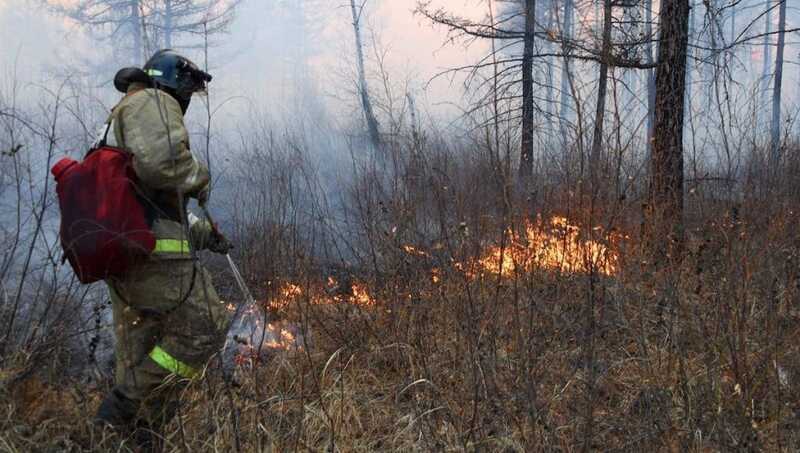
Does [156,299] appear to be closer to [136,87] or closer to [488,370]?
[136,87]

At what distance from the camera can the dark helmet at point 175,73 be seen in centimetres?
274

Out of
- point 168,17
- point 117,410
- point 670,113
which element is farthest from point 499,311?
point 168,17

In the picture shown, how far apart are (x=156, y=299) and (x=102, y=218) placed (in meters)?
0.41

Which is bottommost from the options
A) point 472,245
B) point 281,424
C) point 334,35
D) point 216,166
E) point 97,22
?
point 281,424

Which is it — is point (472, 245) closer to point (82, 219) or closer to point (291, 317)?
point (291, 317)

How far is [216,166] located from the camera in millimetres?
14562

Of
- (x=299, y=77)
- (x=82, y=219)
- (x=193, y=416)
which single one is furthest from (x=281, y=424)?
(x=299, y=77)

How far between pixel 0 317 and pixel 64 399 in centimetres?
67

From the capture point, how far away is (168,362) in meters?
2.55

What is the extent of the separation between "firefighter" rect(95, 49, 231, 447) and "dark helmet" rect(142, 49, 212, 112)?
50 millimetres

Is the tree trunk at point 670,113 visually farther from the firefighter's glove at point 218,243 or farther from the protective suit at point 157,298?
the protective suit at point 157,298

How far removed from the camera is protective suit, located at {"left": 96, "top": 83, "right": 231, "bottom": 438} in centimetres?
249

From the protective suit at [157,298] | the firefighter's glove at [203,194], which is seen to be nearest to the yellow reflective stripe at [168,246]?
the protective suit at [157,298]

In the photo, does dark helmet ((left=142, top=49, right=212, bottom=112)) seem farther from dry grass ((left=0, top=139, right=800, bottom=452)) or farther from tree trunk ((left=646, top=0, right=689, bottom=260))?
tree trunk ((left=646, top=0, right=689, bottom=260))
